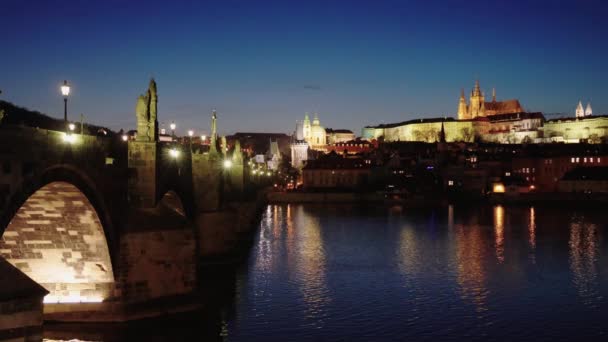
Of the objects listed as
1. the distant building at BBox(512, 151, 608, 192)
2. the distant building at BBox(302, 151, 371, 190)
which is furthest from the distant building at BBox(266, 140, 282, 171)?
the distant building at BBox(512, 151, 608, 192)

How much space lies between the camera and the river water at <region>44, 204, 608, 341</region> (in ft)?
77.2

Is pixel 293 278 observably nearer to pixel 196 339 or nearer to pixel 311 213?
pixel 196 339

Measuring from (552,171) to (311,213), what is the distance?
52592 mm

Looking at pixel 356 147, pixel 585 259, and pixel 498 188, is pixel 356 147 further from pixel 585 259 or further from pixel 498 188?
pixel 585 259

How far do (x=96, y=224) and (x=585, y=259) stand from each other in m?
30.1

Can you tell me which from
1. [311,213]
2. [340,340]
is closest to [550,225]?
[311,213]

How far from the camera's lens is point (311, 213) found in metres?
79.9

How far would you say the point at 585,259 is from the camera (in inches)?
1617

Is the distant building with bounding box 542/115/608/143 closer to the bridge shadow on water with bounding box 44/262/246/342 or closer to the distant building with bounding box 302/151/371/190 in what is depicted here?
the distant building with bounding box 302/151/371/190

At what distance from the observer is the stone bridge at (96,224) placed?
54.7ft

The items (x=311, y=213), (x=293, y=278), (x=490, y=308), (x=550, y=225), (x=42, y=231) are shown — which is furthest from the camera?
(x=311, y=213)

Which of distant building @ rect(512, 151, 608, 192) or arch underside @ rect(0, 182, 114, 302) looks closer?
arch underside @ rect(0, 182, 114, 302)

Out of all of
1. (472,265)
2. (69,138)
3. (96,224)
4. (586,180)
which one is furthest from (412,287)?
(586,180)

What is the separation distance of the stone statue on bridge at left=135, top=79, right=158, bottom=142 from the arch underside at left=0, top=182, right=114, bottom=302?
424 cm
